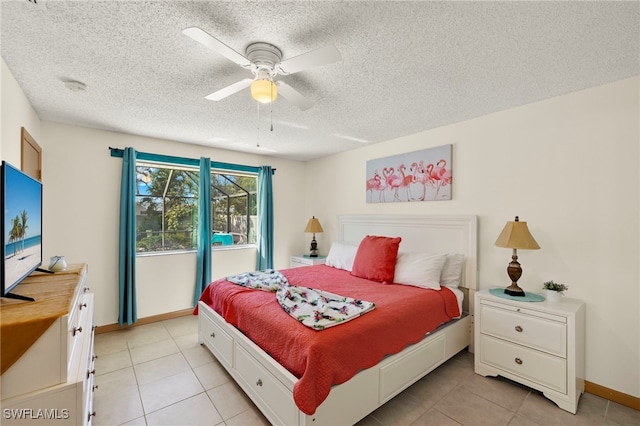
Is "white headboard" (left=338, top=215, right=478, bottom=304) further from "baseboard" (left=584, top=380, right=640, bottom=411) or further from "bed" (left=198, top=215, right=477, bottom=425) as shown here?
"baseboard" (left=584, top=380, right=640, bottom=411)

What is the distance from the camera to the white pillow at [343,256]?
355 cm

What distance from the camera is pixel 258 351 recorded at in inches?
75.4

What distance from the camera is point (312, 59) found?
147 cm

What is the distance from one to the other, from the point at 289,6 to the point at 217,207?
136 inches

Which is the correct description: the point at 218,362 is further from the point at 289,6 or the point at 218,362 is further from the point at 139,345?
the point at 289,6

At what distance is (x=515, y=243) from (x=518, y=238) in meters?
0.05

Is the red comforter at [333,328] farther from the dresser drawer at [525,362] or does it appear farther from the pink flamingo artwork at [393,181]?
the pink flamingo artwork at [393,181]

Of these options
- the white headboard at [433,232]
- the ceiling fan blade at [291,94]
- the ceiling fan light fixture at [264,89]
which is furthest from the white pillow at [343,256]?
the ceiling fan light fixture at [264,89]

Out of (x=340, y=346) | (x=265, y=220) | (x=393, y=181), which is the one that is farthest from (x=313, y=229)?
(x=340, y=346)

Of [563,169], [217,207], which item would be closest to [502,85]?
[563,169]

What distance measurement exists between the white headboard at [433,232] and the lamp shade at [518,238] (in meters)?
0.49

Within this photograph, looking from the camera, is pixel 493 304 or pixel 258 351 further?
pixel 493 304

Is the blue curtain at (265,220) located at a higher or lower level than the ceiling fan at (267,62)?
lower

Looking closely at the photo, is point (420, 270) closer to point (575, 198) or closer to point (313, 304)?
point (313, 304)
